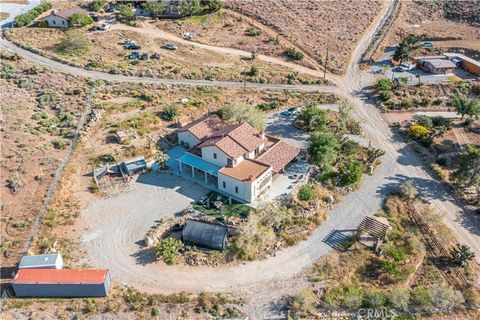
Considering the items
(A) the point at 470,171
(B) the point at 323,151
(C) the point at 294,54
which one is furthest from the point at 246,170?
(C) the point at 294,54

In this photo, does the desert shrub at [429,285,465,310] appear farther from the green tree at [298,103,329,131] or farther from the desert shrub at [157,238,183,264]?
the green tree at [298,103,329,131]

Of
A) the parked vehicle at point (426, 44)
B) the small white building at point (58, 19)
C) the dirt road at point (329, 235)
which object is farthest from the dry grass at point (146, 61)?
the parked vehicle at point (426, 44)

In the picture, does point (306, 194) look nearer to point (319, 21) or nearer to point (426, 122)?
point (426, 122)

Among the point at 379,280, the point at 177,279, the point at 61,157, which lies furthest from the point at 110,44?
the point at 379,280

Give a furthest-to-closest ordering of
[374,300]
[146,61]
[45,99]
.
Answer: [146,61], [45,99], [374,300]

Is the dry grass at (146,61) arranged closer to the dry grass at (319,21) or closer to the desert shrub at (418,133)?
the dry grass at (319,21)

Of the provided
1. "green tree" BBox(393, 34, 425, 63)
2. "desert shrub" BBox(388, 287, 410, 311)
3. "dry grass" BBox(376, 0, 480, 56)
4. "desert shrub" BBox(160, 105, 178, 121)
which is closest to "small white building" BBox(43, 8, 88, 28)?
"desert shrub" BBox(160, 105, 178, 121)

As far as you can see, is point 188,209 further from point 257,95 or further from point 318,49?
point 318,49
